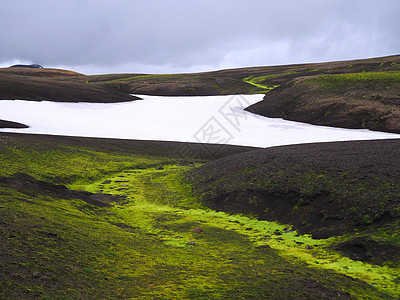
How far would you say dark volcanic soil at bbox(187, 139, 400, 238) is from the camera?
1795 centimetres

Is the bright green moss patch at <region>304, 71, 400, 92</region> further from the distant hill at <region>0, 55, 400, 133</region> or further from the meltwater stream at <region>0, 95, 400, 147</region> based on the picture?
the meltwater stream at <region>0, 95, 400, 147</region>

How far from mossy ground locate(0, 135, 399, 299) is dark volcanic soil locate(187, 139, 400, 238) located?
1.38 meters

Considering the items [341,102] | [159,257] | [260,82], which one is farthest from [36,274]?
[260,82]

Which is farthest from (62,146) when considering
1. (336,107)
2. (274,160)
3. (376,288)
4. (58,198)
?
(336,107)

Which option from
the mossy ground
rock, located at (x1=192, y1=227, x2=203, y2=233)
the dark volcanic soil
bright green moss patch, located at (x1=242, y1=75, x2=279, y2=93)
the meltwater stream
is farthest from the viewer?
bright green moss patch, located at (x1=242, y1=75, x2=279, y2=93)

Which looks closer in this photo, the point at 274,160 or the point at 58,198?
the point at 58,198

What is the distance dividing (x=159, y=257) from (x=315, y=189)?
11.0m

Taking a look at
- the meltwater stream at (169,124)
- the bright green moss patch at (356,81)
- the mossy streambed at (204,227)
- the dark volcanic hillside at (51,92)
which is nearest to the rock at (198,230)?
the mossy streambed at (204,227)

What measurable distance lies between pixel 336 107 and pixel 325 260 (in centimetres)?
5814

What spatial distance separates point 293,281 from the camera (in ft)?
38.0

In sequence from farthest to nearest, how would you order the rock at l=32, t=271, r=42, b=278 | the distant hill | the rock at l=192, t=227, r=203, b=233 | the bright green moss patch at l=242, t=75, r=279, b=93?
the bright green moss patch at l=242, t=75, r=279, b=93
the distant hill
the rock at l=192, t=227, r=203, b=233
the rock at l=32, t=271, r=42, b=278

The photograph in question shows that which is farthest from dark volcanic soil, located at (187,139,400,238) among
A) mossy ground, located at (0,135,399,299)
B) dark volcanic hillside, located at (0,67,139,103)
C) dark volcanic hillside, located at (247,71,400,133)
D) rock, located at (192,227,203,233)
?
dark volcanic hillside, located at (0,67,139,103)

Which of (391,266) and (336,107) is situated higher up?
(336,107)

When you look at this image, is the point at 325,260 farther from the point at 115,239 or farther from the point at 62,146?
the point at 62,146
